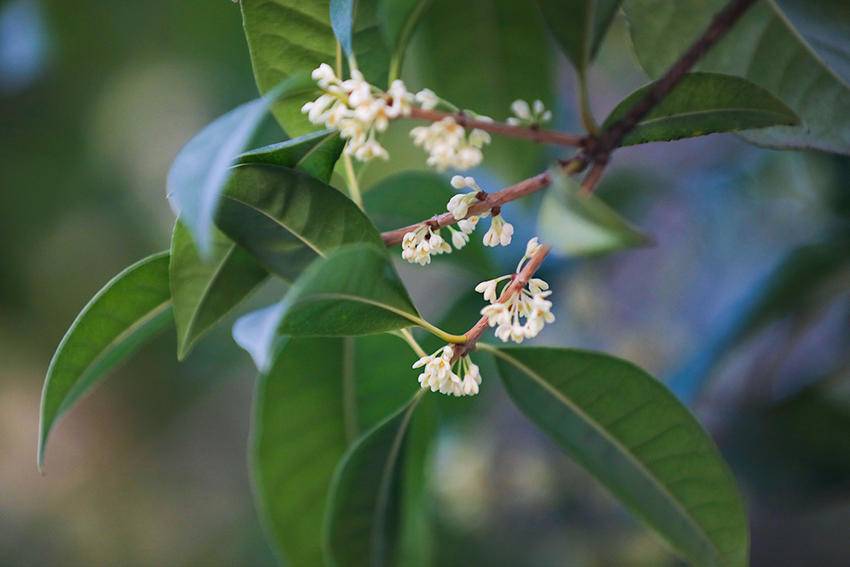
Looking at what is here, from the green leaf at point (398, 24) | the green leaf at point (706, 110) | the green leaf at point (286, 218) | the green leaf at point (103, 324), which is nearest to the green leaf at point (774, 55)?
the green leaf at point (706, 110)

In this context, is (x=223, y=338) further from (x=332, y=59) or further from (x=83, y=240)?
(x=332, y=59)

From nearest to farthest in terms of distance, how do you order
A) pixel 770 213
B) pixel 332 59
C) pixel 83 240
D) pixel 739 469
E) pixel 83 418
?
pixel 332 59 < pixel 739 469 < pixel 770 213 < pixel 83 240 < pixel 83 418

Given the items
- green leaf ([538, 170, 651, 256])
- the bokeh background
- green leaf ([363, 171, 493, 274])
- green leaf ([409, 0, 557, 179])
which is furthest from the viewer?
the bokeh background

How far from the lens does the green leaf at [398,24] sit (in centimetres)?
61

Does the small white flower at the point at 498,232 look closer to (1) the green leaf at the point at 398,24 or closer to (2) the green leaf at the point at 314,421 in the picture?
(1) the green leaf at the point at 398,24

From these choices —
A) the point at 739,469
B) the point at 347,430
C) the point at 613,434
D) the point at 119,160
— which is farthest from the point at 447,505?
the point at 119,160

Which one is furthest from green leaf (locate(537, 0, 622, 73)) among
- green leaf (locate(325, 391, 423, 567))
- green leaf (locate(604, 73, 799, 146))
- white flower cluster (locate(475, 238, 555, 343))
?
green leaf (locate(325, 391, 423, 567))

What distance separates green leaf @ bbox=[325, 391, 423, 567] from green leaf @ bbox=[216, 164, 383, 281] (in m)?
0.17

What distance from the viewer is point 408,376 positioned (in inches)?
33.6

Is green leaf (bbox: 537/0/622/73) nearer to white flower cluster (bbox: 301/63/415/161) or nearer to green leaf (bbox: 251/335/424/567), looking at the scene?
white flower cluster (bbox: 301/63/415/161)

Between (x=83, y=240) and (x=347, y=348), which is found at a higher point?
(x=347, y=348)

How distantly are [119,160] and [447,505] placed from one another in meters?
1.06

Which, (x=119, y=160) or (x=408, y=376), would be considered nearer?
(x=408, y=376)

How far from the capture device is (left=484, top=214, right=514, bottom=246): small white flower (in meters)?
0.53
